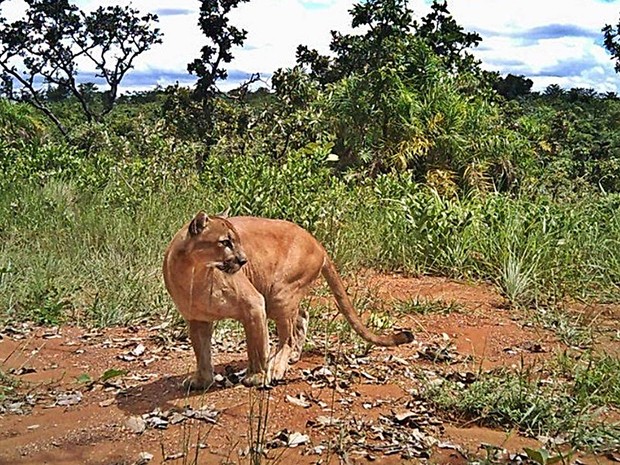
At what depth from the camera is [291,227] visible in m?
5.60

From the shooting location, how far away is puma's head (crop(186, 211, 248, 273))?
4.84 metres

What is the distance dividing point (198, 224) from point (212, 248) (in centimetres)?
16

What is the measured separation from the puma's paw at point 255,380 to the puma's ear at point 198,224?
1.00 m

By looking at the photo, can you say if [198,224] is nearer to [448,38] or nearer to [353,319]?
[353,319]

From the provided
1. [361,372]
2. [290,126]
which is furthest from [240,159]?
[361,372]

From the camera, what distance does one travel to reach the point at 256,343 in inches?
201

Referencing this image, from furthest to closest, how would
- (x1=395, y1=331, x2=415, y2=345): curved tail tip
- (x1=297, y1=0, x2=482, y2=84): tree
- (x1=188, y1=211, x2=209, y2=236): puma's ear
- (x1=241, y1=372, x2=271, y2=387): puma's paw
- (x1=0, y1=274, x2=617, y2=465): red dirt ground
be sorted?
(x1=297, y1=0, x2=482, y2=84): tree
(x1=395, y1=331, x2=415, y2=345): curved tail tip
(x1=241, y1=372, x2=271, y2=387): puma's paw
(x1=188, y1=211, x2=209, y2=236): puma's ear
(x1=0, y1=274, x2=617, y2=465): red dirt ground

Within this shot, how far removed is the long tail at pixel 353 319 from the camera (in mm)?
5555

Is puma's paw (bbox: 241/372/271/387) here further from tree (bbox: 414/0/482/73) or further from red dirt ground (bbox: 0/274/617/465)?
tree (bbox: 414/0/482/73)

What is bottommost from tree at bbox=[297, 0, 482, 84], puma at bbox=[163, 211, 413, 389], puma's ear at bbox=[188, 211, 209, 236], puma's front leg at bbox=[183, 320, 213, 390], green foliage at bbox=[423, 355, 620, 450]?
green foliage at bbox=[423, 355, 620, 450]

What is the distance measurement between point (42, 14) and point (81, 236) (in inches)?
631

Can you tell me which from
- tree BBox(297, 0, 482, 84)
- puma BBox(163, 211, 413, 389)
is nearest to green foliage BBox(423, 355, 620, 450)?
puma BBox(163, 211, 413, 389)

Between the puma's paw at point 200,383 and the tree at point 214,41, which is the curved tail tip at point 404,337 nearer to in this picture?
the puma's paw at point 200,383

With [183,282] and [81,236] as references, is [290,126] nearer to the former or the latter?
[81,236]
